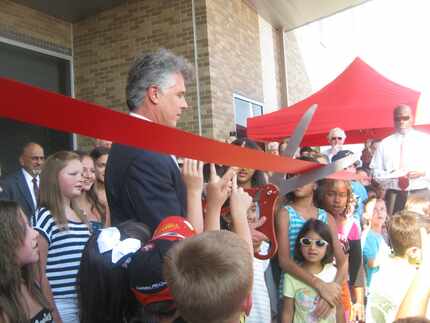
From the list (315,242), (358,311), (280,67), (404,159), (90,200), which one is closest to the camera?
(315,242)

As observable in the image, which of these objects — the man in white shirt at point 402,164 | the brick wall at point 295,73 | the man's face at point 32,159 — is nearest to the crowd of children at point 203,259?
the man in white shirt at point 402,164

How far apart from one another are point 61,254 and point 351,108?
562 centimetres

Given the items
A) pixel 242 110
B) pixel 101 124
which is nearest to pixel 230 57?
pixel 242 110

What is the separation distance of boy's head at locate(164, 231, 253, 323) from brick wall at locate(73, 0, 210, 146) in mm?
6203

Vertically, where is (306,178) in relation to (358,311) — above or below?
above

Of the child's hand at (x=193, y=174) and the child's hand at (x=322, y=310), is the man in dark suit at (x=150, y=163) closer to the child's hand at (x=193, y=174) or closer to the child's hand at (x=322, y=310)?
the child's hand at (x=193, y=174)

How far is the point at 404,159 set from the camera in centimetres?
478

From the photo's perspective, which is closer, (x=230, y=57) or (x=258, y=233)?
(x=258, y=233)

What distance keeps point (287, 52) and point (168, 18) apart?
14.4 ft

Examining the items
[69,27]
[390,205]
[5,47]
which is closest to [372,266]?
[390,205]

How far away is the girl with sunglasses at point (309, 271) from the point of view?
9.03 ft

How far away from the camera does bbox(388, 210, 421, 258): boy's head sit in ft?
8.38

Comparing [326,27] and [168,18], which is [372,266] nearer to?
[168,18]

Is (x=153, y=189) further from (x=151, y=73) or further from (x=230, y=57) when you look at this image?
(x=230, y=57)
